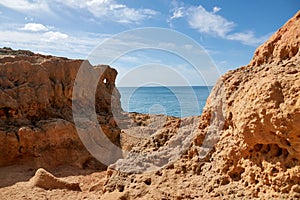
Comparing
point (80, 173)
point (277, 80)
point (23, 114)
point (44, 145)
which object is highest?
point (277, 80)

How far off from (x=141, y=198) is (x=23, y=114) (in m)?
9.32

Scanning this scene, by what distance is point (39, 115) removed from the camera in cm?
1310

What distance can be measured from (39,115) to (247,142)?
437 inches

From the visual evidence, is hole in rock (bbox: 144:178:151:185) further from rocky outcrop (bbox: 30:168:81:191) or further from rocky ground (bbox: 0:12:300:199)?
rocky outcrop (bbox: 30:168:81:191)

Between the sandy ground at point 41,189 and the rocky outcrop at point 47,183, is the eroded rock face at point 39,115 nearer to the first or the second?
the sandy ground at point 41,189

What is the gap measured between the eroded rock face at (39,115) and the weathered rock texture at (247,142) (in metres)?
6.83

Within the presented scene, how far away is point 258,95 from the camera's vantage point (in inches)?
163

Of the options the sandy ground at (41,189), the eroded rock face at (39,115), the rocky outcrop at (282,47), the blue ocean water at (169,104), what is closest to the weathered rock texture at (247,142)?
the rocky outcrop at (282,47)

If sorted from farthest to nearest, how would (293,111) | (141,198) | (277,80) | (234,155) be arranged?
(141,198) → (234,155) → (277,80) → (293,111)

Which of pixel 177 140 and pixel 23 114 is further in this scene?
pixel 23 114

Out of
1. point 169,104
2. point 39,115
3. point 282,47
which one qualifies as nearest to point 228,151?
point 282,47

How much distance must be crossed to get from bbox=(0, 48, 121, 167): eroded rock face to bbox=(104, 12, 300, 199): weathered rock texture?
6.83m

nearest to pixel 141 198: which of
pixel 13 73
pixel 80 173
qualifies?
pixel 80 173

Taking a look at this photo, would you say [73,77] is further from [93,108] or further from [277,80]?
[277,80]
